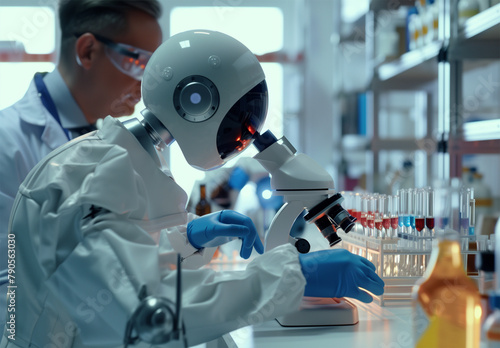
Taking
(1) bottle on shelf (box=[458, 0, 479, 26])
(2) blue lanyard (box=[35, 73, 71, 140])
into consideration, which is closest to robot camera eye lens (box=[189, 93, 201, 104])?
(2) blue lanyard (box=[35, 73, 71, 140])

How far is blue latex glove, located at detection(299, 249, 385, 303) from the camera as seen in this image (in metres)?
0.95

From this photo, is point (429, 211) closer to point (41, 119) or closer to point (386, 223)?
point (386, 223)

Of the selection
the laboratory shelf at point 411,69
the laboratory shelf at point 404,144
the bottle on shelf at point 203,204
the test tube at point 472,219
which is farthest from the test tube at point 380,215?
the laboratory shelf at point 404,144

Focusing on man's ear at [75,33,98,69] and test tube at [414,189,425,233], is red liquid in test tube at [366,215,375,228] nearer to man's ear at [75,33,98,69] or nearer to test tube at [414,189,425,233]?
test tube at [414,189,425,233]

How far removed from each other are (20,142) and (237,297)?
1.15m

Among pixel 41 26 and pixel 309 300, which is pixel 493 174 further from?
pixel 41 26

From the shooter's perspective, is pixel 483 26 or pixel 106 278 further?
pixel 483 26

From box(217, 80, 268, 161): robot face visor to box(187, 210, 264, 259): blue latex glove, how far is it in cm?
20

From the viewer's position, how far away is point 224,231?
1.21 meters

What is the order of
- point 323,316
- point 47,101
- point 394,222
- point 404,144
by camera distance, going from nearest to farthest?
1. point 323,316
2. point 394,222
3. point 47,101
4. point 404,144

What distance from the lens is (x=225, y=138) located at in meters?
1.08

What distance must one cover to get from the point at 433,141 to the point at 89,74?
2.12 meters

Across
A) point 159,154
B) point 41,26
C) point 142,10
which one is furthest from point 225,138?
point 41,26

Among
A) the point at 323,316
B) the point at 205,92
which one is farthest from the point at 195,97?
the point at 323,316
